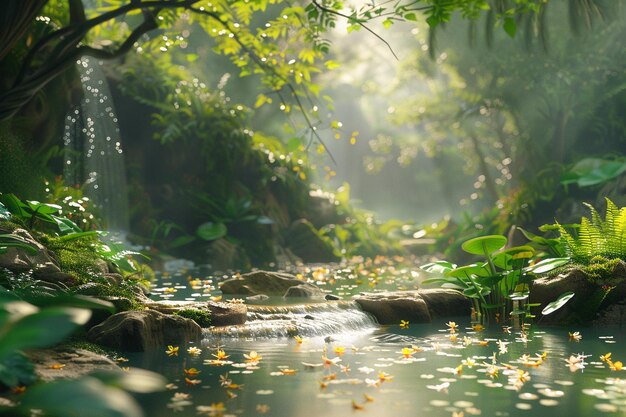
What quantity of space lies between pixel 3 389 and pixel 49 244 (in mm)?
4126

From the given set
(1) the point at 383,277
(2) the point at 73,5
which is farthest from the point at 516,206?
(2) the point at 73,5

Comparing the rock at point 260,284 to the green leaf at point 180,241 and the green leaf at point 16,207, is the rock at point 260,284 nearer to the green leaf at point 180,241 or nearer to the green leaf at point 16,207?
the green leaf at point 16,207

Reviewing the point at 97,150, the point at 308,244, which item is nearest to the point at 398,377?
the point at 97,150

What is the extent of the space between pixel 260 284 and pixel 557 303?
15.1 feet

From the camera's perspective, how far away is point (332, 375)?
17.7 feet

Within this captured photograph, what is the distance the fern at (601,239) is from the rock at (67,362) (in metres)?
5.47

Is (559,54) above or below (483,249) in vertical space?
above

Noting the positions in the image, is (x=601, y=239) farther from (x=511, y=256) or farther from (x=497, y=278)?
(x=497, y=278)

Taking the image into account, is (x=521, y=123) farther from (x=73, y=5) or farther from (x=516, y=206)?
(x=73, y=5)

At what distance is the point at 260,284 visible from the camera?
1116cm

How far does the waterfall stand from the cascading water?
8.17 m

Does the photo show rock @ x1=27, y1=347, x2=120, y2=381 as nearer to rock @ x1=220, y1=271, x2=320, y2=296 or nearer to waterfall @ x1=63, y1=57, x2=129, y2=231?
rock @ x1=220, y1=271, x2=320, y2=296

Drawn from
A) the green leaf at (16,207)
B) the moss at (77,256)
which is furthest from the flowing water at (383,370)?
the green leaf at (16,207)

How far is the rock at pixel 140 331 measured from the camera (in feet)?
21.9
